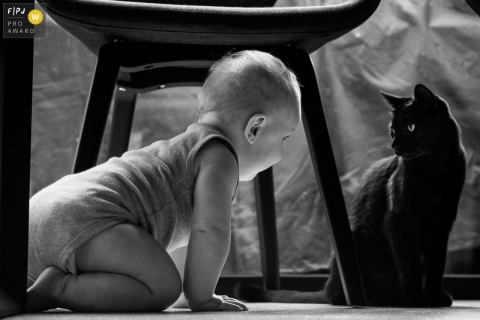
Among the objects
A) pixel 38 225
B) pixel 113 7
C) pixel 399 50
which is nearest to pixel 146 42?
pixel 113 7

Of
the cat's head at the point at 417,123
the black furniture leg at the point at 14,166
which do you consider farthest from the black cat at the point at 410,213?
the black furniture leg at the point at 14,166

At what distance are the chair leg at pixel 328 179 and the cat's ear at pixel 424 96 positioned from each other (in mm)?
316

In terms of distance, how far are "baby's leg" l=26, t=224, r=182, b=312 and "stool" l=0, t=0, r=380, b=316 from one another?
215 millimetres

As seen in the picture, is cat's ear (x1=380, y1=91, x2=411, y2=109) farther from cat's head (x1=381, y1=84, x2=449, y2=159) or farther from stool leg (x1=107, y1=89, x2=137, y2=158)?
stool leg (x1=107, y1=89, x2=137, y2=158)

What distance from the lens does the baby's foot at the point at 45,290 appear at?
0.67 meters

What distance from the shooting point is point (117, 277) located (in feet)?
2.39

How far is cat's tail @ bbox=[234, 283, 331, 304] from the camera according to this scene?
4.03 ft

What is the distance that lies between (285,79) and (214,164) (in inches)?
7.1

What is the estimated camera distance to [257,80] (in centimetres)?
86

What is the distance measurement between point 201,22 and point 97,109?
21 cm

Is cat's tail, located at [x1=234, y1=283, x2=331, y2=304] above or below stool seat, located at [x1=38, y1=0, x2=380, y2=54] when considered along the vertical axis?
below

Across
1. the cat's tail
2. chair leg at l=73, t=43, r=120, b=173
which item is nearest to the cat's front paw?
the cat's tail

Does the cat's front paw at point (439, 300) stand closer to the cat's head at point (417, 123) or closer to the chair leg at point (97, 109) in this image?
the cat's head at point (417, 123)

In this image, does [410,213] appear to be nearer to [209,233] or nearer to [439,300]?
[439,300]
